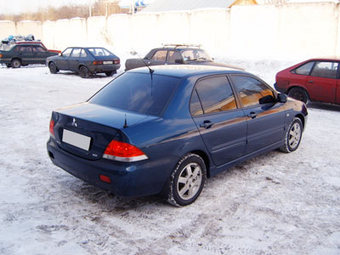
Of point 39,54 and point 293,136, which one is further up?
point 39,54

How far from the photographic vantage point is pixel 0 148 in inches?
238

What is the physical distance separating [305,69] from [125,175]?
8041 mm

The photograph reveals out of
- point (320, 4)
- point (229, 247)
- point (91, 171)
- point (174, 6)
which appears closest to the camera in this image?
point (229, 247)

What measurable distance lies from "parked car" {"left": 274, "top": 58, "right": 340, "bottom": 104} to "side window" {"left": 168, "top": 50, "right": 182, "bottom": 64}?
3.77 m

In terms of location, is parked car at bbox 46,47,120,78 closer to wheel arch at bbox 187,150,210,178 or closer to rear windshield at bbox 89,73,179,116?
rear windshield at bbox 89,73,179,116

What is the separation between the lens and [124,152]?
11.5 feet

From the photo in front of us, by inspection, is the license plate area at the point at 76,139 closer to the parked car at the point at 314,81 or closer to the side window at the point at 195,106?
the side window at the point at 195,106

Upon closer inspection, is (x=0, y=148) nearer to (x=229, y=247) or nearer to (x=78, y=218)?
(x=78, y=218)

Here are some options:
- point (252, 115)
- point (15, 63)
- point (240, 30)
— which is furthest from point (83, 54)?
point (252, 115)

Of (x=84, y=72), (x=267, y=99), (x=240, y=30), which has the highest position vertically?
(x=240, y=30)

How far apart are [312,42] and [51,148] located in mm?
18954

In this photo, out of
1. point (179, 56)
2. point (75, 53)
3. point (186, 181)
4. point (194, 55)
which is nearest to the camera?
point (186, 181)

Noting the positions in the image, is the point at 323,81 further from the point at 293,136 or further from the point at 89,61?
the point at 89,61

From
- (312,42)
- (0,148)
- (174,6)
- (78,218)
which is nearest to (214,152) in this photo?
(78,218)
